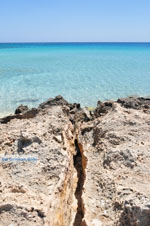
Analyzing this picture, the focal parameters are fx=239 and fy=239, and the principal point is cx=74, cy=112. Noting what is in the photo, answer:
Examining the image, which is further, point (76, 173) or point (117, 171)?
point (76, 173)

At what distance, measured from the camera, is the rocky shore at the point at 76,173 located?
289 cm

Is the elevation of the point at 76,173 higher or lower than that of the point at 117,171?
lower

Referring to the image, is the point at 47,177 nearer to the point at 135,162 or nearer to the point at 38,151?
the point at 38,151

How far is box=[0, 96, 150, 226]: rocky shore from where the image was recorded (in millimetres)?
2887

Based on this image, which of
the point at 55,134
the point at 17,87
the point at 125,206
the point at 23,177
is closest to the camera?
the point at 125,206

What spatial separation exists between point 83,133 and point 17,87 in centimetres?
1261

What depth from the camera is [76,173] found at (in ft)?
15.3

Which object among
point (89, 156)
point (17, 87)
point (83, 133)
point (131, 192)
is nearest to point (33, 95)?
point (17, 87)

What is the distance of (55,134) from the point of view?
4.53m

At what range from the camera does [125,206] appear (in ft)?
9.45

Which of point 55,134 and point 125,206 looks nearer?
point 125,206

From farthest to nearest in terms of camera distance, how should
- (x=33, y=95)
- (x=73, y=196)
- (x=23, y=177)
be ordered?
(x=33, y=95), (x=73, y=196), (x=23, y=177)

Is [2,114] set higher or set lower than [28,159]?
lower

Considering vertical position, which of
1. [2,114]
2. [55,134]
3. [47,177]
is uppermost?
[55,134]
